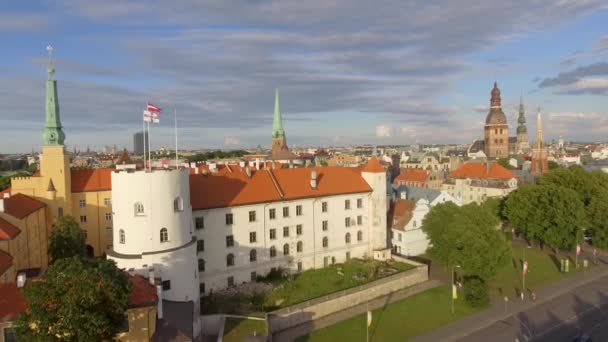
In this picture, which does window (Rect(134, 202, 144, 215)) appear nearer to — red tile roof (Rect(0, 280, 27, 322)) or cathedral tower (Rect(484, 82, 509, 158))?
red tile roof (Rect(0, 280, 27, 322))

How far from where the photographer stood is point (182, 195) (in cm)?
3919

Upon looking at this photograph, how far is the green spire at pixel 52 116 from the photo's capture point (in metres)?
56.8

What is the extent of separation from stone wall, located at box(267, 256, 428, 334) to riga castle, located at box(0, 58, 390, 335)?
7.17 m

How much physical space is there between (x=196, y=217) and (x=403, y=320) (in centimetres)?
2207

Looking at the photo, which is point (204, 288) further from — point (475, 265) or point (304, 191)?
point (475, 265)

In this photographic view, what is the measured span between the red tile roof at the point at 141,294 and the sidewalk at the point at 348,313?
1311 cm

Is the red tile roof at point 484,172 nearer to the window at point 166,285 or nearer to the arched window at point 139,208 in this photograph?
the window at point 166,285

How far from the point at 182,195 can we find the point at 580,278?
45.2m

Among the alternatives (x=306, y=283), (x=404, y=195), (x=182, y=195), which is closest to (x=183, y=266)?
(x=182, y=195)

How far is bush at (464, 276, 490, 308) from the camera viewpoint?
140ft

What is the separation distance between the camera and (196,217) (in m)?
44.4

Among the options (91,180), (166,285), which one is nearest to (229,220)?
(166,285)

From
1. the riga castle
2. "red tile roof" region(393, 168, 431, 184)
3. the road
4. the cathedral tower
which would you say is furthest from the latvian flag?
the cathedral tower

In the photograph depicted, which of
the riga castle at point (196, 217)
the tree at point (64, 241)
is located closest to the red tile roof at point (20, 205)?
the riga castle at point (196, 217)
